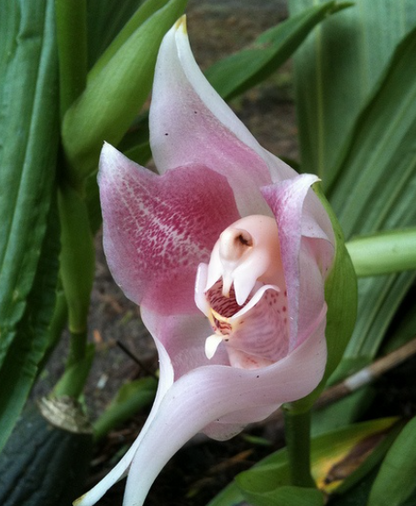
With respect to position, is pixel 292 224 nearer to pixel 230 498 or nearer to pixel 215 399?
pixel 215 399

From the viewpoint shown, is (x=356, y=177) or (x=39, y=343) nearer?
(x=39, y=343)

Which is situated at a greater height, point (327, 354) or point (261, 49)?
point (261, 49)

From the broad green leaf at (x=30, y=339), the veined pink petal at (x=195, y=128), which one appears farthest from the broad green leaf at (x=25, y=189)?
the veined pink petal at (x=195, y=128)

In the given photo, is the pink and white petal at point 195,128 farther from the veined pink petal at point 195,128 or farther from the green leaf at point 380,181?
the green leaf at point 380,181

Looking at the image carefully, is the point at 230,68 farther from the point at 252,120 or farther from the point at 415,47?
the point at 252,120

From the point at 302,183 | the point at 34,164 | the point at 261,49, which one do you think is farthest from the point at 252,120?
the point at 302,183

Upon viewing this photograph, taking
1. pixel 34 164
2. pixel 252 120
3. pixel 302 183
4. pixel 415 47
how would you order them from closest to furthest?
pixel 302 183 < pixel 34 164 < pixel 415 47 < pixel 252 120

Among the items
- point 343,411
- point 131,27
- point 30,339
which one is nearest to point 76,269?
point 30,339

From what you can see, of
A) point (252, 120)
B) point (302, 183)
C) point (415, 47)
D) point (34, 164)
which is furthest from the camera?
point (252, 120)
